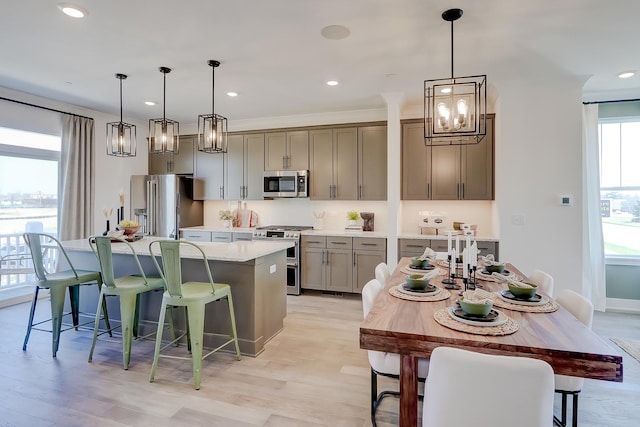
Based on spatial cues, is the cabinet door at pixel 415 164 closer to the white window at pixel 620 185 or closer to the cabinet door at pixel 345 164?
the cabinet door at pixel 345 164

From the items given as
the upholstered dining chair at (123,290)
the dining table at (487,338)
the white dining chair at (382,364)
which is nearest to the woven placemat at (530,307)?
the dining table at (487,338)

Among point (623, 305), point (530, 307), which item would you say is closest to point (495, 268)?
point (530, 307)

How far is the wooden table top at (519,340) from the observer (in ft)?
4.41

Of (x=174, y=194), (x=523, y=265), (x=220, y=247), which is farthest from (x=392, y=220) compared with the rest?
(x=174, y=194)

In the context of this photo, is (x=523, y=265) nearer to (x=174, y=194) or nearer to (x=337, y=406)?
(x=337, y=406)

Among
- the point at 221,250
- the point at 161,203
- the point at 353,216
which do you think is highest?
the point at 161,203

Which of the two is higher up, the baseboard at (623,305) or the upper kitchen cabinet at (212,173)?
the upper kitchen cabinet at (212,173)

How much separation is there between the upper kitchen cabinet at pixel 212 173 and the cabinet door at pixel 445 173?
11.2 ft

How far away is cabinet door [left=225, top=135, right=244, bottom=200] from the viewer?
582 cm

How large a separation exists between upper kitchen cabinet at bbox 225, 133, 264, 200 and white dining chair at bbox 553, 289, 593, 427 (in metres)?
4.42

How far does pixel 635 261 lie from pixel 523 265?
159 cm

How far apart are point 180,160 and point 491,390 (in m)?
6.02

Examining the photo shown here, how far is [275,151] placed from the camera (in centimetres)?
560

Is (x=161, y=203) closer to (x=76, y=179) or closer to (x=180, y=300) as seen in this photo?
(x=76, y=179)
